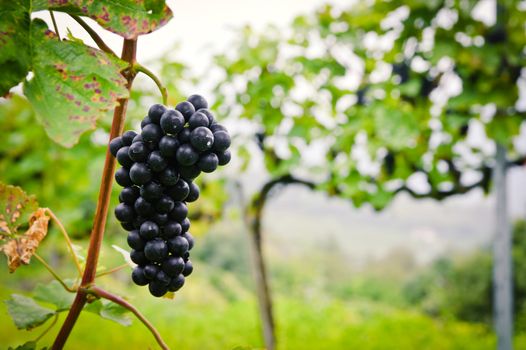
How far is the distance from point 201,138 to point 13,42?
0.23 m

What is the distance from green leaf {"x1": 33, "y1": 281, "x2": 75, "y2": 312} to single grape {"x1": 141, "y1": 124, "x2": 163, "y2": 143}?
1.18ft

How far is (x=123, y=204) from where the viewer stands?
61 cm

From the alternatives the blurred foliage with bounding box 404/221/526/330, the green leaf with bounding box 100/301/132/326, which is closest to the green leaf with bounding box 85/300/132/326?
the green leaf with bounding box 100/301/132/326

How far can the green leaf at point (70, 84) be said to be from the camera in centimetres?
45

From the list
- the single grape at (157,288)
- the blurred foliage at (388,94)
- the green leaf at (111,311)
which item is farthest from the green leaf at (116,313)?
the blurred foliage at (388,94)

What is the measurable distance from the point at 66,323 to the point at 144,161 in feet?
0.79

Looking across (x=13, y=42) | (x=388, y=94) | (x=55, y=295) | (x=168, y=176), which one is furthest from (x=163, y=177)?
(x=388, y=94)

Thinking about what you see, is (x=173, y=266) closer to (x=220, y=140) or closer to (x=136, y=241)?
(x=136, y=241)

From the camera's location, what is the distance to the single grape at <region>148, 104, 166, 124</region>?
21.7 inches

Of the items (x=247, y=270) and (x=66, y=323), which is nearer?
(x=66, y=323)

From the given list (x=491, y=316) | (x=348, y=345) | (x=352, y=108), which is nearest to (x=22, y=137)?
(x=352, y=108)

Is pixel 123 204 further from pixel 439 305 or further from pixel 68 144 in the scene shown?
pixel 439 305

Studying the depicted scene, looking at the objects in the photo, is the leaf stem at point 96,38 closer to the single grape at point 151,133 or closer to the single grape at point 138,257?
the single grape at point 151,133

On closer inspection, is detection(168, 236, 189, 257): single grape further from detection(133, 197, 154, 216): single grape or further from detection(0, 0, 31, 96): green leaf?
detection(0, 0, 31, 96): green leaf
